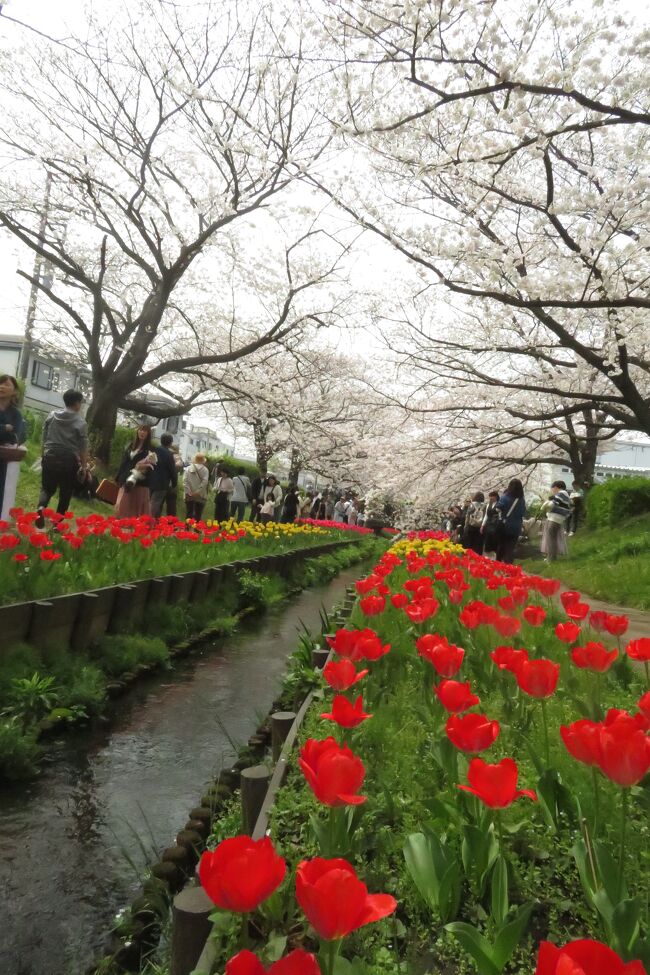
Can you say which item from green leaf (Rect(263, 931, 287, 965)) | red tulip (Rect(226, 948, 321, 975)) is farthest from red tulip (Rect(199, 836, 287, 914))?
green leaf (Rect(263, 931, 287, 965))

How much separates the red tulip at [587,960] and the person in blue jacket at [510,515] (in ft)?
36.4

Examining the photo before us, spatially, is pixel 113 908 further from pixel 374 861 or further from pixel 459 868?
pixel 459 868

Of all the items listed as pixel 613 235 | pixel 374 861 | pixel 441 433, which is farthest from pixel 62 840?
pixel 441 433

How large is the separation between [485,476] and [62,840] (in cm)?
1885

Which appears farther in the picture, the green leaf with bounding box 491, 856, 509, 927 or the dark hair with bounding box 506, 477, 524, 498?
the dark hair with bounding box 506, 477, 524, 498

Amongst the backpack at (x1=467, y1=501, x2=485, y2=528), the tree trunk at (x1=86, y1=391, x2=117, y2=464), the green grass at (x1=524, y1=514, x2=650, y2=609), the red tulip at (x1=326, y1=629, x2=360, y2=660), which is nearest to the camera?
the red tulip at (x1=326, y1=629, x2=360, y2=660)

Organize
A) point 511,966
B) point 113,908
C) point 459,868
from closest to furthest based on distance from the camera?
1. point 511,966
2. point 459,868
3. point 113,908

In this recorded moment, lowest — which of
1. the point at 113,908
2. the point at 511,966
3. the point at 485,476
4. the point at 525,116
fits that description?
the point at 113,908

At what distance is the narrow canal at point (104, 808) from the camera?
6.95 ft

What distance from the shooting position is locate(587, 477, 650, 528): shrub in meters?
16.2

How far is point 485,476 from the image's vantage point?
20609mm

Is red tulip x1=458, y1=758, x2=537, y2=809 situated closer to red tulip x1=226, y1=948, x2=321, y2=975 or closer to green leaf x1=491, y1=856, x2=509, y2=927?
green leaf x1=491, y1=856, x2=509, y2=927

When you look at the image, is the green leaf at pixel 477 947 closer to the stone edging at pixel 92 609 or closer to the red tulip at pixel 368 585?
the red tulip at pixel 368 585

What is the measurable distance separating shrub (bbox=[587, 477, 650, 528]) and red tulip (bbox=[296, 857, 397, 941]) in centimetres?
1665
